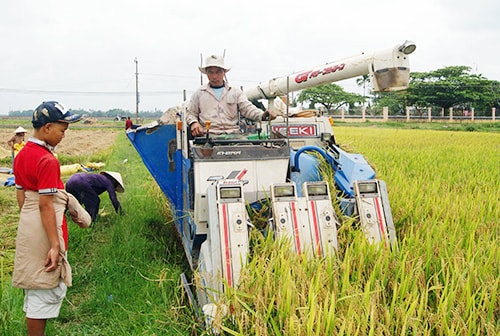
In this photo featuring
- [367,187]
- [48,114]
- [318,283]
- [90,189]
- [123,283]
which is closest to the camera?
[318,283]

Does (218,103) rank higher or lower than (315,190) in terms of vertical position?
higher

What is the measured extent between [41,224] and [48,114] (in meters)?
0.69

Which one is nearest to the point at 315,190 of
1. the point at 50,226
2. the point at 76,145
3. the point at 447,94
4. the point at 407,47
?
the point at 50,226

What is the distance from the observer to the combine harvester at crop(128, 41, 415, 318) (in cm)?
310

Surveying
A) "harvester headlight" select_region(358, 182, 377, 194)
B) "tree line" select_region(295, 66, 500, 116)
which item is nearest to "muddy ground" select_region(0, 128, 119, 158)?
"harvester headlight" select_region(358, 182, 377, 194)

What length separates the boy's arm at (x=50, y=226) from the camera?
2764 millimetres

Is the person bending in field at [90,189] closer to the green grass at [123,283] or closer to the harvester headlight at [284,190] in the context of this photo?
the green grass at [123,283]

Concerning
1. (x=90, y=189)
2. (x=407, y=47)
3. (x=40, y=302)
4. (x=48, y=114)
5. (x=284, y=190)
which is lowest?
(x=40, y=302)

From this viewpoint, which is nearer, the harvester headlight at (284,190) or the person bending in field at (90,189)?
the harvester headlight at (284,190)

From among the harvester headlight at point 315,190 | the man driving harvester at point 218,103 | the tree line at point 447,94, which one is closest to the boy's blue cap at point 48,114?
the harvester headlight at point 315,190

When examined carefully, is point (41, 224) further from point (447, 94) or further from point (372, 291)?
point (447, 94)

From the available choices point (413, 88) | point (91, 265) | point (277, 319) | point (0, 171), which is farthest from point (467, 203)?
point (413, 88)

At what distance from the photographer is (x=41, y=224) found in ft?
9.27

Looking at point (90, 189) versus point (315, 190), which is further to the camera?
point (90, 189)
